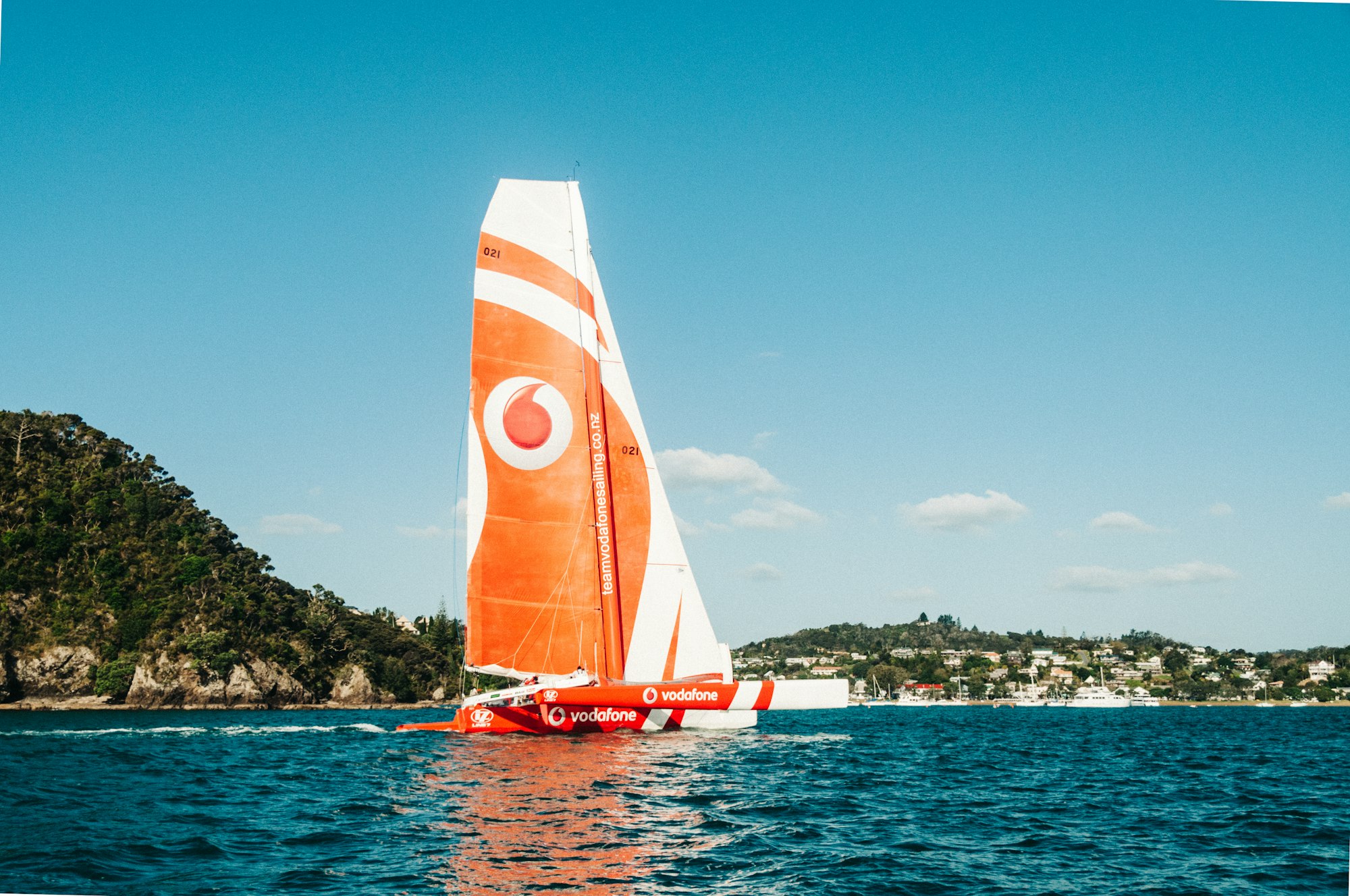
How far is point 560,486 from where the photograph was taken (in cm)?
3125

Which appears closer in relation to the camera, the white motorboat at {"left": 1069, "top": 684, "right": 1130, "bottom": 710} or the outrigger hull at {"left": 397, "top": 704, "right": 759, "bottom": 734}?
the outrigger hull at {"left": 397, "top": 704, "right": 759, "bottom": 734}

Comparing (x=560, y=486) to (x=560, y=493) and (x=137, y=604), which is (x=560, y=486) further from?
(x=137, y=604)

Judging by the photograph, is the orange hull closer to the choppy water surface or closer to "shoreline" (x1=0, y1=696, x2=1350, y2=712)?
the choppy water surface

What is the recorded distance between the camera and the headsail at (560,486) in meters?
30.7

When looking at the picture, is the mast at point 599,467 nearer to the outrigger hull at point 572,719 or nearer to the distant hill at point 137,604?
the outrigger hull at point 572,719

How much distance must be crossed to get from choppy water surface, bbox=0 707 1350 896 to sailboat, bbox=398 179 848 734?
344cm

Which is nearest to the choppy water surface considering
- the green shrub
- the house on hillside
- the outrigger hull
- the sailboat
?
the outrigger hull

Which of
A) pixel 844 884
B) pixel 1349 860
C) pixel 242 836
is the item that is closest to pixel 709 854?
pixel 844 884

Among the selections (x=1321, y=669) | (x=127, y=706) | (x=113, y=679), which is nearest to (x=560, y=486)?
(x=113, y=679)

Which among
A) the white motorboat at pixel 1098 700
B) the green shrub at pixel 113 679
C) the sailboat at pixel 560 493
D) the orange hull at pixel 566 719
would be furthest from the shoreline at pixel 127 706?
the white motorboat at pixel 1098 700

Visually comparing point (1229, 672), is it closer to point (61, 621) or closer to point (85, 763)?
point (61, 621)

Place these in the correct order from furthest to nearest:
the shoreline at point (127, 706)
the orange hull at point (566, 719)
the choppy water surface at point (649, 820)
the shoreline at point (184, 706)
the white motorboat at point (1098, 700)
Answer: the white motorboat at point (1098, 700) → the shoreline at point (184, 706) → the shoreline at point (127, 706) → the orange hull at point (566, 719) → the choppy water surface at point (649, 820)

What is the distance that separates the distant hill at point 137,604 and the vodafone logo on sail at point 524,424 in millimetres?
72585

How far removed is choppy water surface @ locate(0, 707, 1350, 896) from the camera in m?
11.7
